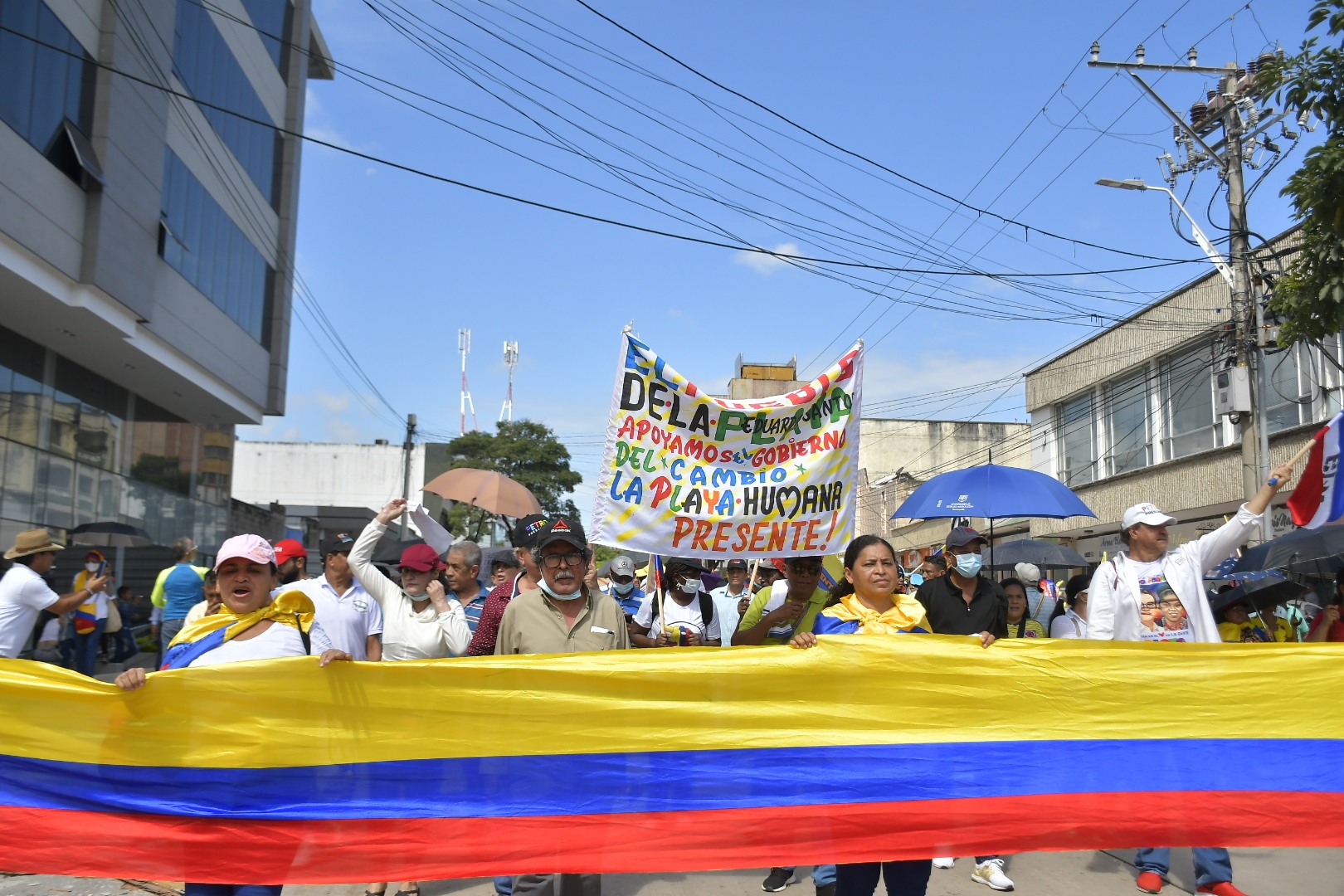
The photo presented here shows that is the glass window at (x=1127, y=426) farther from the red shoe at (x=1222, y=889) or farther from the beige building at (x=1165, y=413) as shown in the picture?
the red shoe at (x=1222, y=889)

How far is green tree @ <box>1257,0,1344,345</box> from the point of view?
238 inches

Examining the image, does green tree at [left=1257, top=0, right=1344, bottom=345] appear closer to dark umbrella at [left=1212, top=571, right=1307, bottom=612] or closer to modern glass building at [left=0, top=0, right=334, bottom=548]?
dark umbrella at [left=1212, top=571, right=1307, bottom=612]

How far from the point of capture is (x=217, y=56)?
21422 mm

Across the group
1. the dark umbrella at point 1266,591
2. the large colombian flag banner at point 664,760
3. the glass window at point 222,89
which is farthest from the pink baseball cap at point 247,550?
the glass window at point 222,89

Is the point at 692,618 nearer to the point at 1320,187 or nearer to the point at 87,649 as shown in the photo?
the point at 1320,187

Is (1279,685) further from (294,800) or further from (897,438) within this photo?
(897,438)

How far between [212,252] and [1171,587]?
2262 cm

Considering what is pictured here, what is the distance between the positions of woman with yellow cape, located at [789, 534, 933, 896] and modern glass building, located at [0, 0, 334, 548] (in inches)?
438

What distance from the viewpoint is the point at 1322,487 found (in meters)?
4.99

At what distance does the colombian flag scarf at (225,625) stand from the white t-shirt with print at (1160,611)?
3.82 m

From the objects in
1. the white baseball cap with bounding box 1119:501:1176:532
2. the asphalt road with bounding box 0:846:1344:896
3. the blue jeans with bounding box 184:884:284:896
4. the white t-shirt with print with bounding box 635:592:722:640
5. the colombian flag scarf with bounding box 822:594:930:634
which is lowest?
the asphalt road with bounding box 0:846:1344:896

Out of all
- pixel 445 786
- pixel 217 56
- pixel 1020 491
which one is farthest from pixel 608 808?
pixel 217 56

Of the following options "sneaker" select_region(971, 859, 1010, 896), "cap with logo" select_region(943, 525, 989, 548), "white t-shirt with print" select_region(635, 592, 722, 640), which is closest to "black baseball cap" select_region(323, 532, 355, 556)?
"white t-shirt with print" select_region(635, 592, 722, 640)

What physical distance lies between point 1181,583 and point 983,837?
1.77 m
